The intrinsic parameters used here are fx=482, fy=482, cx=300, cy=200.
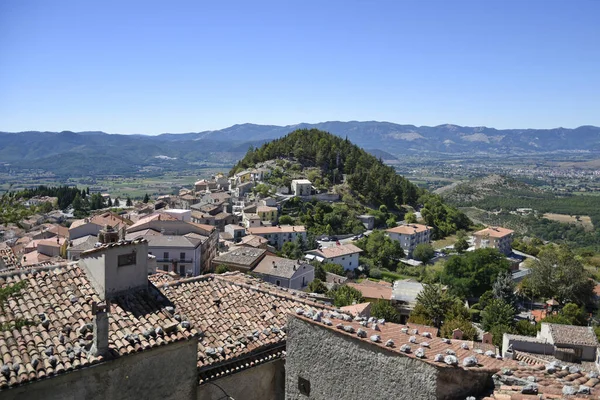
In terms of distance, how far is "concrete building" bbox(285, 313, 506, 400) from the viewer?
21.1 feet

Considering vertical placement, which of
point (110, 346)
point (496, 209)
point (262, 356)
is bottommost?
point (496, 209)

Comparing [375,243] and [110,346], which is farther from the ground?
[110,346]

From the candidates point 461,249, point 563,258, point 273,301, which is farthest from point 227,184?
point 273,301

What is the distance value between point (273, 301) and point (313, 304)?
1.04m

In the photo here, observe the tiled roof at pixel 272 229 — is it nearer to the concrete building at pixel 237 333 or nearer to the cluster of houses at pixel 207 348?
the cluster of houses at pixel 207 348

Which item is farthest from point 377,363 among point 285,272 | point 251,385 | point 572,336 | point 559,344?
point 285,272

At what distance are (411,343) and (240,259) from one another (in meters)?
43.2

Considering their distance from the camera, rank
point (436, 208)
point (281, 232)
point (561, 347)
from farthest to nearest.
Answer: point (436, 208) < point (281, 232) < point (561, 347)

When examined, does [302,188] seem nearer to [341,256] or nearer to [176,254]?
[341,256]

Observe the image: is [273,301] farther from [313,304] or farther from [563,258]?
[563,258]

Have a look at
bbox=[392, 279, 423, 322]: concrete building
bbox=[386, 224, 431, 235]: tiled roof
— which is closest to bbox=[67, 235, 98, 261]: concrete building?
bbox=[392, 279, 423, 322]: concrete building

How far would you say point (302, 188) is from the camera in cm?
9250

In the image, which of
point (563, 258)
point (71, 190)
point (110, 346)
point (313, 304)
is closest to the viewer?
point (110, 346)

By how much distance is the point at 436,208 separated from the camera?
9550 centimetres
